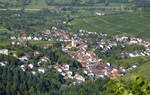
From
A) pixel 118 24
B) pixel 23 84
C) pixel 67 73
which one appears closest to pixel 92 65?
pixel 67 73

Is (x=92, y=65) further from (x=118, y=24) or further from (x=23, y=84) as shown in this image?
(x=118, y=24)

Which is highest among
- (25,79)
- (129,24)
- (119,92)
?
(119,92)

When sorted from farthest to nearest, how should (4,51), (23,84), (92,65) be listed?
(4,51), (92,65), (23,84)

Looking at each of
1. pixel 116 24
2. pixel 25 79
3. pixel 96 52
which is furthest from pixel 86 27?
pixel 25 79

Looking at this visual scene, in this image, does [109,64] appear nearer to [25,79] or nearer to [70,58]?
[70,58]

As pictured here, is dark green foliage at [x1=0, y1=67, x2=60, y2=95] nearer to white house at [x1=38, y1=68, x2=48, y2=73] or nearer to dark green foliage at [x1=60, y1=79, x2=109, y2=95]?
dark green foliage at [x1=60, y1=79, x2=109, y2=95]

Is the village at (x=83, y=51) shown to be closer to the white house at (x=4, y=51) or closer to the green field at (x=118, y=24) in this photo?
the white house at (x=4, y=51)

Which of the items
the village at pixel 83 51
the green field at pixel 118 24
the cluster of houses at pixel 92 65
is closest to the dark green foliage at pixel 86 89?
the village at pixel 83 51
